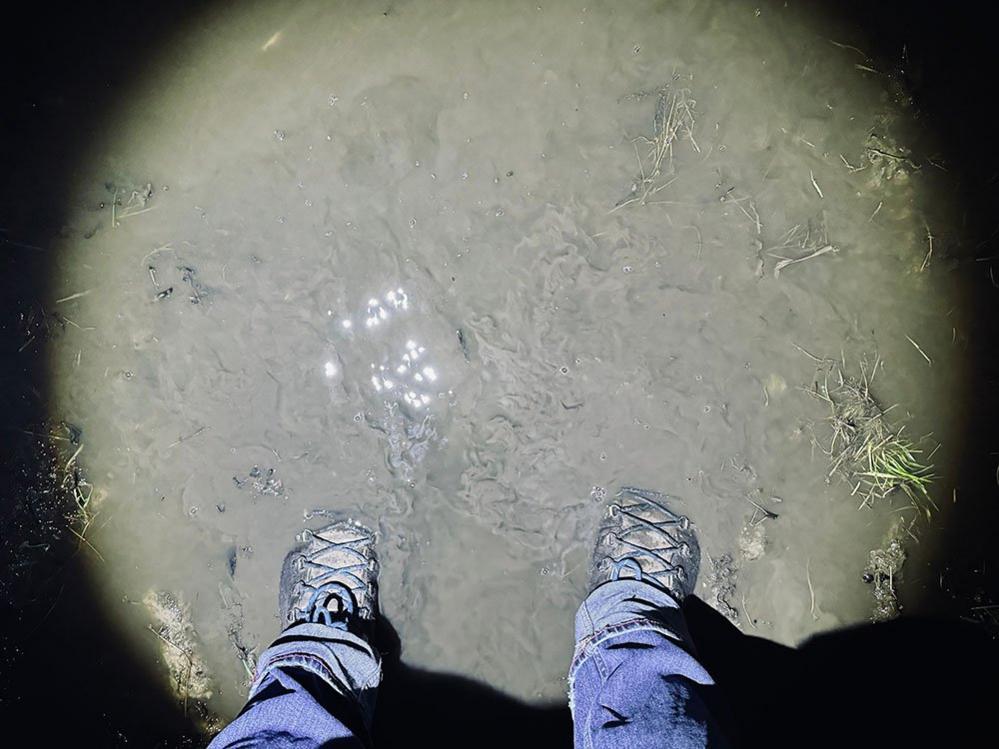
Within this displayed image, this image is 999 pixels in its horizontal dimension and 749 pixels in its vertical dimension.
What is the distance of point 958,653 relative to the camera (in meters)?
2.48

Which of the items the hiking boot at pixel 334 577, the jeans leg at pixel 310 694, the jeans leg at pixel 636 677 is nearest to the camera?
the jeans leg at pixel 636 677

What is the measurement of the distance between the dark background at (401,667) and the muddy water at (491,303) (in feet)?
0.41

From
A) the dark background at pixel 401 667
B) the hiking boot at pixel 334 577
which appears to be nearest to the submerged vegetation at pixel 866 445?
the dark background at pixel 401 667

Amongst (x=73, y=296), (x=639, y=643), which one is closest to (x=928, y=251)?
(x=639, y=643)

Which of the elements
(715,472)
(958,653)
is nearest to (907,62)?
(715,472)

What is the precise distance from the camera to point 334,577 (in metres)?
2.38

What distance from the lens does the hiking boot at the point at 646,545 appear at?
2357 mm

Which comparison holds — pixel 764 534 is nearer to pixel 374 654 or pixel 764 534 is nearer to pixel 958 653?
pixel 958 653

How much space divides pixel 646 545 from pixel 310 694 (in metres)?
1.39

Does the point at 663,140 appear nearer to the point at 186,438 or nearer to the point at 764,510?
the point at 764,510

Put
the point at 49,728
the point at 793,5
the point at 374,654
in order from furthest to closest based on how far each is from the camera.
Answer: the point at 49,728 → the point at 793,5 → the point at 374,654

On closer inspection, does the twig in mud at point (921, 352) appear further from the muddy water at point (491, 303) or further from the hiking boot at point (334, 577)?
the hiking boot at point (334, 577)

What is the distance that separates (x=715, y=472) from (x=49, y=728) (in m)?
3.19

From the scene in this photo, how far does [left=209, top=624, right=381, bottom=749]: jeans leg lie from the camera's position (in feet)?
5.47
